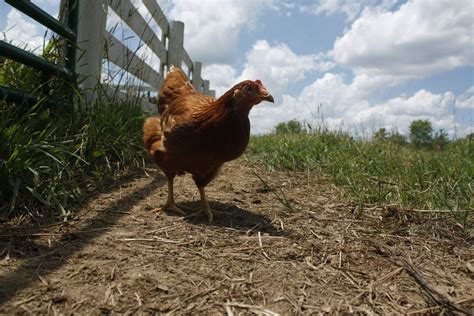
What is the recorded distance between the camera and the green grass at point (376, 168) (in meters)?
3.14

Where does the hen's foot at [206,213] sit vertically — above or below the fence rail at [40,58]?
below

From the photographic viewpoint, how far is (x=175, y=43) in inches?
313

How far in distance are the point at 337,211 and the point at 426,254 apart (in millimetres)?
858

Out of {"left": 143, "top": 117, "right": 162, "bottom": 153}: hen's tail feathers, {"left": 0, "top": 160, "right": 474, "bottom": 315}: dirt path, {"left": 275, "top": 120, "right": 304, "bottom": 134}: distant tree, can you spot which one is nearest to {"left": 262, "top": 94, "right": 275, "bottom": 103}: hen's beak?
{"left": 0, "top": 160, "right": 474, "bottom": 315}: dirt path

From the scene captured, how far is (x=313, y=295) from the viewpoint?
5.70 ft

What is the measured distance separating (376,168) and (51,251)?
3412mm

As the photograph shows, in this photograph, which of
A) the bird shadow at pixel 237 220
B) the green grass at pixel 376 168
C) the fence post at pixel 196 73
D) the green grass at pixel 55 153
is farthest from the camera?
the fence post at pixel 196 73

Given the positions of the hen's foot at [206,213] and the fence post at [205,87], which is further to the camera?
the fence post at [205,87]

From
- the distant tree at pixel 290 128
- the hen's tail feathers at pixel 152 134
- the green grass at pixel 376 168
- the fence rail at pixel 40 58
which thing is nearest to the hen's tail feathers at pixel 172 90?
the hen's tail feathers at pixel 152 134

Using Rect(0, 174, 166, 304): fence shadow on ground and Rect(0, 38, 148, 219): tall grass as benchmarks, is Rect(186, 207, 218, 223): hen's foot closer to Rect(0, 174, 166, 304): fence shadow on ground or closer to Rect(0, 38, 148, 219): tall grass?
Rect(0, 174, 166, 304): fence shadow on ground

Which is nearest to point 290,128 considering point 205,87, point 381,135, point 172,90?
point 381,135

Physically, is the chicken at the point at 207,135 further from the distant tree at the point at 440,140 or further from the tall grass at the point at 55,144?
the distant tree at the point at 440,140

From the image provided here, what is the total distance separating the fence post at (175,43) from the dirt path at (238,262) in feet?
16.8

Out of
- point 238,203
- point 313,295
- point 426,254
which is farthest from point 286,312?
point 238,203
